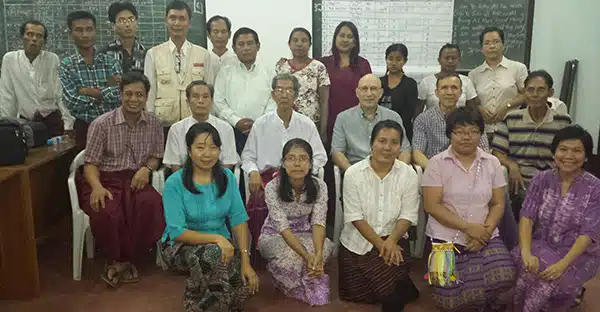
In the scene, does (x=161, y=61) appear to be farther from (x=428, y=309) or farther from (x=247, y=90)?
(x=428, y=309)

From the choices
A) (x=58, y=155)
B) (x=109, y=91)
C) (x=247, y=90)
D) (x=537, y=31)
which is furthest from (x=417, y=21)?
(x=58, y=155)

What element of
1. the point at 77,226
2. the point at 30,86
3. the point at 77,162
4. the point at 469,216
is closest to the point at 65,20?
the point at 30,86

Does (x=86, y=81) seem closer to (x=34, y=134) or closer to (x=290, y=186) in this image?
(x=34, y=134)

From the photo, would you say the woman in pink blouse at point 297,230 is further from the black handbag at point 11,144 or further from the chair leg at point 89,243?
the black handbag at point 11,144

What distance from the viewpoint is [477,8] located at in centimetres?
495

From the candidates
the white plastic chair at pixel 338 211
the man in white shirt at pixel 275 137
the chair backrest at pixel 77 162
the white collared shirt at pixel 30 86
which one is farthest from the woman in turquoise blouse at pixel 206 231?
the white collared shirt at pixel 30 86

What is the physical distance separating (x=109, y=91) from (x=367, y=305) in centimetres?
217

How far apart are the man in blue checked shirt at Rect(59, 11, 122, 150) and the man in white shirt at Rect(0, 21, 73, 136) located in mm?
543

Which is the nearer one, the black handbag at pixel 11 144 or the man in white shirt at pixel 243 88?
the black handbag at pixel 11 144

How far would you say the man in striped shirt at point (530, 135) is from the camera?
3.30 m

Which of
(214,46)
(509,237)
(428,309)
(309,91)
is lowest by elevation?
(428,309)

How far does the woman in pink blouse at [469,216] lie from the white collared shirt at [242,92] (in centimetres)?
140

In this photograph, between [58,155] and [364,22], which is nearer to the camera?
[58,155]

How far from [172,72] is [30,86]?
4.07 ft
